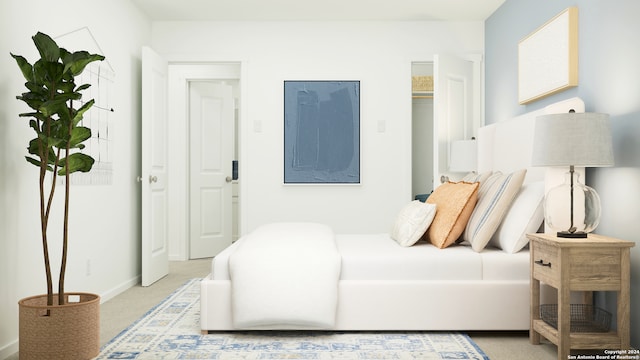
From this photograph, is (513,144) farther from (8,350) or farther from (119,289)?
(8,350)

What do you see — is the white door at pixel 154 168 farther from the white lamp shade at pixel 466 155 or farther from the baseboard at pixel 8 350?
the white lamp shade at pixel 466 155

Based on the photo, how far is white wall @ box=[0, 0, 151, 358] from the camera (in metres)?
2.86

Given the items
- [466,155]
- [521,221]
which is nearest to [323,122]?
[466,155]

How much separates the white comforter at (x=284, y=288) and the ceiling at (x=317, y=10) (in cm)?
271

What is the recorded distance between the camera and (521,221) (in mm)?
3180

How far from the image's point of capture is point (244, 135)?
18.0 feet

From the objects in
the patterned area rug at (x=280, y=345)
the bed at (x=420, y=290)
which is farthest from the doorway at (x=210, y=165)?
the bed at (x=420, y=290)

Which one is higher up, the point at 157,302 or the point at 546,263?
the point at 546,263

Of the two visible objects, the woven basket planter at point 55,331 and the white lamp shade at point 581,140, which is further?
the white lamp shade at point 581,140

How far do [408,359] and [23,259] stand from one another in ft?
6.93

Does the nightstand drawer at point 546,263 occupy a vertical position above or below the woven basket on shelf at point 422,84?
below

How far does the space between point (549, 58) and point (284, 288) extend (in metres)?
2.37

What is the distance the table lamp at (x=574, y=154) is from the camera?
8.75 ft

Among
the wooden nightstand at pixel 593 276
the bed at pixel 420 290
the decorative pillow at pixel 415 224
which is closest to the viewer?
the wooden nightstand at pixel 593 276
